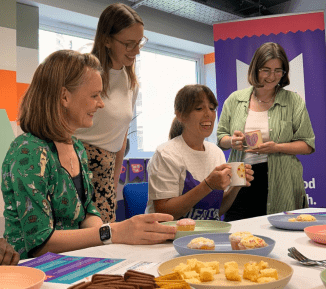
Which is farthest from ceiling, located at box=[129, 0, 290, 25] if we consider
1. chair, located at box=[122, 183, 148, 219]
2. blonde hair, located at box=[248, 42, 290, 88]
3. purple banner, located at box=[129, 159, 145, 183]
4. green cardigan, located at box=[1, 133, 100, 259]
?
green cardigan, located at box=[1, 133, 100, 259]

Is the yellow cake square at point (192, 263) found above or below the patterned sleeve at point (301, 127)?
below

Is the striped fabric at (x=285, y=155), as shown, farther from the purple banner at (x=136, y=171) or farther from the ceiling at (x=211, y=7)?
the ceiling at (x=211, y=7)

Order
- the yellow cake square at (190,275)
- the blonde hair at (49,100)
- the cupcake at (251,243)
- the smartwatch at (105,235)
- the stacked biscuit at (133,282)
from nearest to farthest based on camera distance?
the stacked biscuit at (133,282), the yellow cake square at (190,275), the cupcake at (251,243), the smartwatch at (105,235), the blonde hair at (49,100)

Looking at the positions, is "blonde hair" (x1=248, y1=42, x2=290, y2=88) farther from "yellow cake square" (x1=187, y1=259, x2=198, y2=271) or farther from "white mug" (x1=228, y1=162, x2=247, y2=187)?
"yellow cake square" (x1=187, y1=259, x2=198, y2=271)

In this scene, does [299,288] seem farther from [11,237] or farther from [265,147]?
[265,147]

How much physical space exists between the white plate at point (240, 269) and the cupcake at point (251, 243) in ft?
0.34

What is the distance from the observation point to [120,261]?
0.98m

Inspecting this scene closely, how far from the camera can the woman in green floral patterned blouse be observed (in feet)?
4.02

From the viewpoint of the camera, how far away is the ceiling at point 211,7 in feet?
14.9

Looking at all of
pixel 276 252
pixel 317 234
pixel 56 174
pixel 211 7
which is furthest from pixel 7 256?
pixel 211 7

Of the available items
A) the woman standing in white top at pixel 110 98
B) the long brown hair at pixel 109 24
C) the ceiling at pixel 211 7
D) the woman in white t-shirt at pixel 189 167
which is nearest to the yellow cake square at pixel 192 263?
→ the woman in white t-shirt at pixel 189 167

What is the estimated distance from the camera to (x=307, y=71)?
3.86 m

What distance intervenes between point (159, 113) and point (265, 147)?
10.5 ft

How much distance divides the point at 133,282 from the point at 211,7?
14.7 feet
